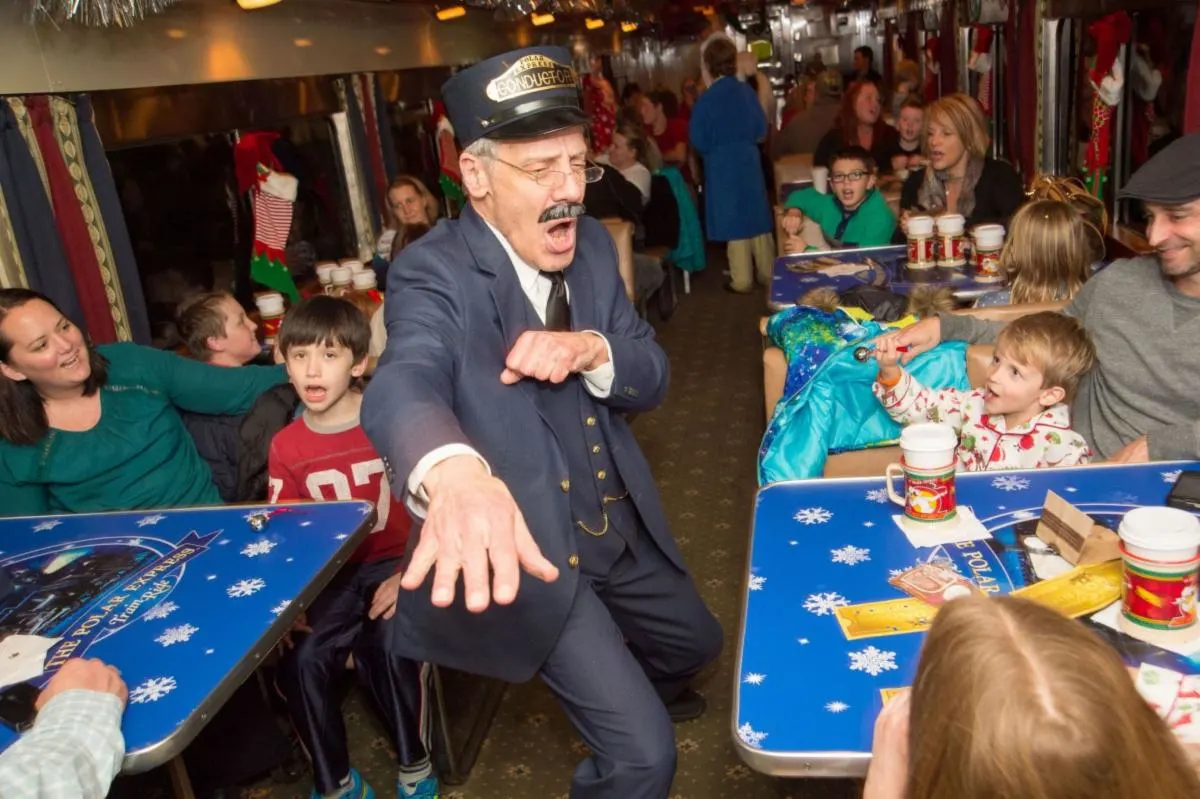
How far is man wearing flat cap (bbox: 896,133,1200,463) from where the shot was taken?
2467 millimetres

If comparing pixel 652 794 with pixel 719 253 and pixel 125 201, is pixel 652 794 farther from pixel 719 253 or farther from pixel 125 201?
pixel 719 253

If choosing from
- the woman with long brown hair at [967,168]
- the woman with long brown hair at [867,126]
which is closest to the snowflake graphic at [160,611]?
the woman with long brown hair at [967,168]

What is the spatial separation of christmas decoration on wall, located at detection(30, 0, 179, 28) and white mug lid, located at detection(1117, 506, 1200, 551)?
138 inches

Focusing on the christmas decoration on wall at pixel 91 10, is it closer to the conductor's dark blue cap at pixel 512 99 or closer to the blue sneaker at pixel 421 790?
the conductor's dark blue cap at pixel 512 99

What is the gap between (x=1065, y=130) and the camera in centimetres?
701

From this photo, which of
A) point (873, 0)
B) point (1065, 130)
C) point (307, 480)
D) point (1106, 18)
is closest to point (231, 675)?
point (307, 480)

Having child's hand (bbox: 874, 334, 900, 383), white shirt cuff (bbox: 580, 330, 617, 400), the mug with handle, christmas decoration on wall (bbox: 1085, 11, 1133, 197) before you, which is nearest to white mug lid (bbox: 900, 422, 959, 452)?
the mug with handle

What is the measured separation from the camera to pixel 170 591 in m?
2.25

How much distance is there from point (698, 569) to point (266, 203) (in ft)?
10.0

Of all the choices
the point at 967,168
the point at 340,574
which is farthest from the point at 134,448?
the point at 967,168

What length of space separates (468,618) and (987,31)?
26.7ft

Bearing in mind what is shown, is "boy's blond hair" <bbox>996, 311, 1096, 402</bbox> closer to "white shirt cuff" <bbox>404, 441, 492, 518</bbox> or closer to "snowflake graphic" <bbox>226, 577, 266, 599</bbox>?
"white shirt cuff" <bbox>404, 441, 492, 518</bbox>

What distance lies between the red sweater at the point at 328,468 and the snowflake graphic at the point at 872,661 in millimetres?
1687

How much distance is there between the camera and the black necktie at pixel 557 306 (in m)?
2.26
